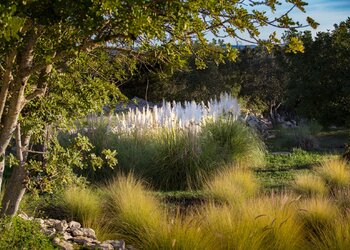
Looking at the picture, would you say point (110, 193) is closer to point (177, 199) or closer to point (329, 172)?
point (177, 199)

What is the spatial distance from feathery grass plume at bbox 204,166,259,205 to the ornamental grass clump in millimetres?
651

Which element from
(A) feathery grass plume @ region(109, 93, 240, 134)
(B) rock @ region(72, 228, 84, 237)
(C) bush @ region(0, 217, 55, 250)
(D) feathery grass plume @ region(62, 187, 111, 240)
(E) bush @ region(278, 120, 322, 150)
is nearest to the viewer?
(C) bush @ region(0, 217, 55, 250)

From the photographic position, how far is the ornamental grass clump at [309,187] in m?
8.34

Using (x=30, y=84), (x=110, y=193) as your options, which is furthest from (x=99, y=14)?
(x=110, y=193)

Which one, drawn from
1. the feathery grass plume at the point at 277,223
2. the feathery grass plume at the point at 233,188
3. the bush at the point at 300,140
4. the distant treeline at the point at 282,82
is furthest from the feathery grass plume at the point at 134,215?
the bush at the point at 300,140

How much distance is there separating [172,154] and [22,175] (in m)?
5.13

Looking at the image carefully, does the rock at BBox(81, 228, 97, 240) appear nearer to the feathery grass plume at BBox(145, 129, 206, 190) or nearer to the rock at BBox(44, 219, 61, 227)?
the rock at BBox(44, 219, 61, 227)

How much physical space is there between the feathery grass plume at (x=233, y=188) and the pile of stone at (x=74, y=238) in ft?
7.28

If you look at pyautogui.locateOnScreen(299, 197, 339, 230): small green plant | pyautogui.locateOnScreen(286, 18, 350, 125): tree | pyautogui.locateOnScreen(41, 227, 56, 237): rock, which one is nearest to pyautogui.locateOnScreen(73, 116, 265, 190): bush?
pyautogui.locateOnScreen(299, 197, 339, 230): small green plant

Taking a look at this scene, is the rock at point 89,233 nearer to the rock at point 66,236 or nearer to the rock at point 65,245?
the rock at point 66,236

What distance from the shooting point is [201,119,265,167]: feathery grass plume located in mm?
11339

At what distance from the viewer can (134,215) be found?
6223 millimetres

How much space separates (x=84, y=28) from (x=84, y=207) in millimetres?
4215

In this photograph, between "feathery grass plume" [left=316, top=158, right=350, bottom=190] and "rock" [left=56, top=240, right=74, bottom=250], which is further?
"feathery grass plume" [left=316, top=158, right=350, bottom=190]
